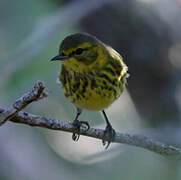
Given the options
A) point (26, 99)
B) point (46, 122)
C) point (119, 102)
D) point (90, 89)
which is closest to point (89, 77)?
point (90, 89)

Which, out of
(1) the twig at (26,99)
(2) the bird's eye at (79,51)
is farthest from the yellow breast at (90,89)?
(1) the twig at (26,99)

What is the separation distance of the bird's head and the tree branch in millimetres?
607

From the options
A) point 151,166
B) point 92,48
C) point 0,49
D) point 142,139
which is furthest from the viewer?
point 0,49

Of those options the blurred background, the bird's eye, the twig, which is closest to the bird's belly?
the bird's eye

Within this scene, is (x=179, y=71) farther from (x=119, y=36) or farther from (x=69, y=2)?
(x=69, y=2)

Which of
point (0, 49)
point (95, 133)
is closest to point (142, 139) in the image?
point (95, 133)

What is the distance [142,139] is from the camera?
12.8ft

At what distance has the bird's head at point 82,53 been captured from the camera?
4.28 m

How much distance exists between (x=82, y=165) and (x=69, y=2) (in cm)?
220

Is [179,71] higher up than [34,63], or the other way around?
[179,71]

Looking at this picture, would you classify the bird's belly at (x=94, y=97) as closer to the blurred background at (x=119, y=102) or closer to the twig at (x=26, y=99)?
the twig at (x=26, y=99)

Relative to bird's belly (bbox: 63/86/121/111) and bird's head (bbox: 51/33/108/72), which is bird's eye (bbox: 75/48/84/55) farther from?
bird's belly (bbox: 63/86/121/111)

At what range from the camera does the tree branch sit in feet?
10.2

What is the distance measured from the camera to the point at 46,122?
3.56 metres
